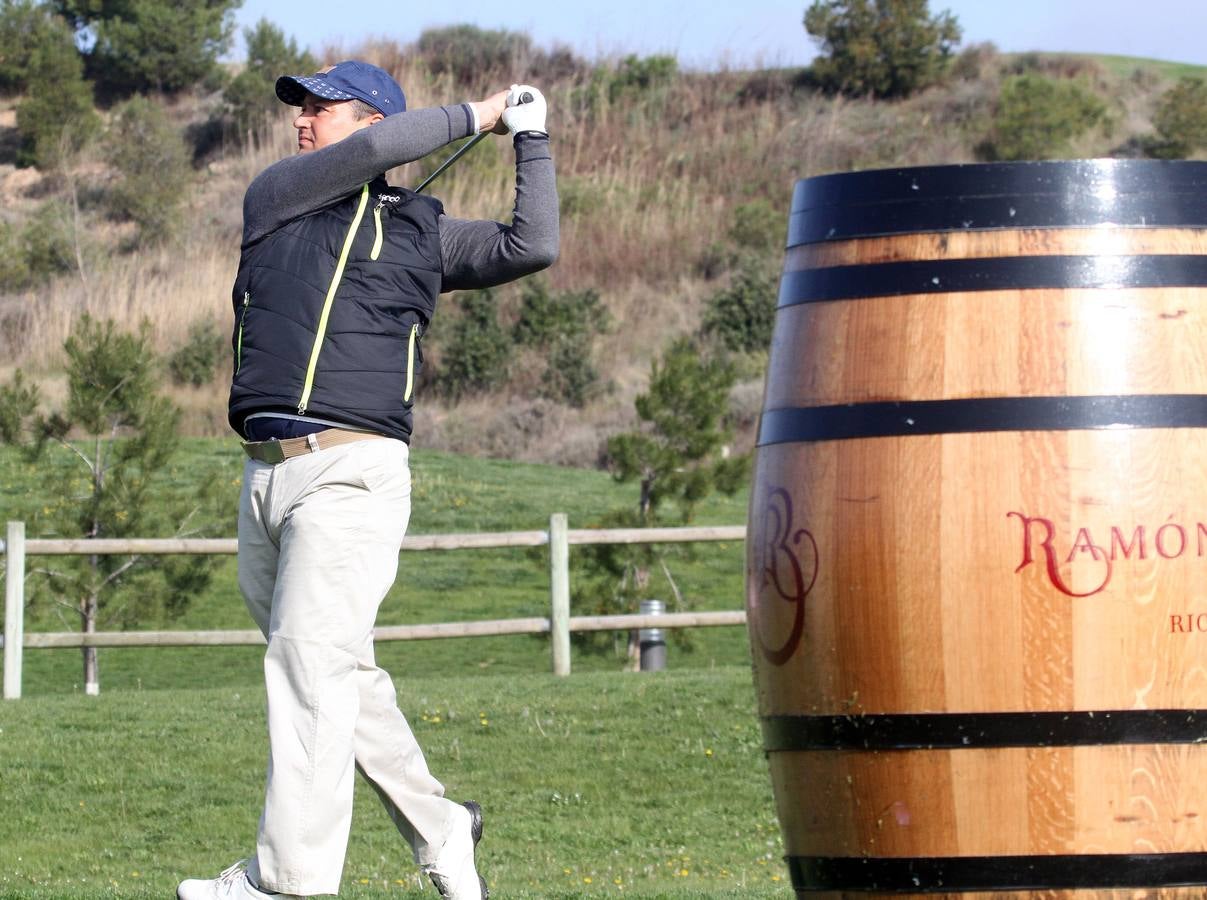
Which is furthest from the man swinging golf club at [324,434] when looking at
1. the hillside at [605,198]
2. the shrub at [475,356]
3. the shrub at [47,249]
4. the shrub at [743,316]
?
the shrub at [47,249]

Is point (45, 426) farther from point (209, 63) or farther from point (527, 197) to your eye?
point (209, 63)

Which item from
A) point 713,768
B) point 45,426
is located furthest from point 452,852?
point 45,426

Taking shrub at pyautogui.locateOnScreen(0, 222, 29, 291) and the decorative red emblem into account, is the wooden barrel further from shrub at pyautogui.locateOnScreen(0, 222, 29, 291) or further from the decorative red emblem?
shrub at pyautogui.locateOnScreen(0, 222, 29, 291)

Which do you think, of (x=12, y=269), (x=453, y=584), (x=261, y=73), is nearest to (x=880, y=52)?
(x=261, y=73)

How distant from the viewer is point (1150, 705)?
298 cm

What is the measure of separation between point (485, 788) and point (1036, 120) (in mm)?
33902

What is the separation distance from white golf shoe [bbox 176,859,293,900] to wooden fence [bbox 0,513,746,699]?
22.1ft

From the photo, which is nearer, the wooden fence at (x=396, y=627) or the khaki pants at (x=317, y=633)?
the khaki pants at (x=317, y=633)

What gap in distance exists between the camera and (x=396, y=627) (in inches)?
422

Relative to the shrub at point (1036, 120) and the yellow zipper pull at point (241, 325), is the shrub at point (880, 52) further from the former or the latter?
the yellow zipper pull at point (241, 325)

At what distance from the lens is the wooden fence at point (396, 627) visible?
10.7 m

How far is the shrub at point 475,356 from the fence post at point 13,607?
18020mm

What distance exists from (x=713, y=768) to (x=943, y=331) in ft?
18.9

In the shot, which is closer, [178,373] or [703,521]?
[703,521]
